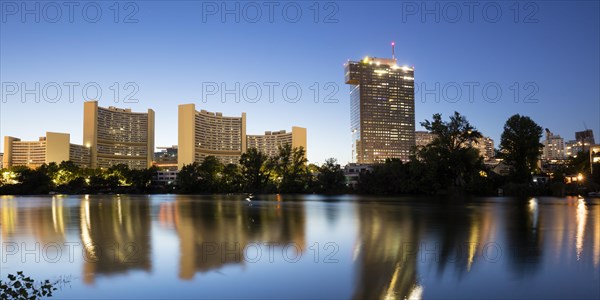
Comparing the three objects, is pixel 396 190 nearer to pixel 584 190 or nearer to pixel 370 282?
pixel 584 190

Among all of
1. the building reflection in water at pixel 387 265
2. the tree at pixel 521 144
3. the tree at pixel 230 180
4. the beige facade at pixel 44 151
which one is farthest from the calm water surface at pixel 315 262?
the beige facade at pixel 44 151

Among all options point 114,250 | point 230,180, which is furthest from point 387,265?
point 230,180

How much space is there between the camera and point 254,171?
93688 mm

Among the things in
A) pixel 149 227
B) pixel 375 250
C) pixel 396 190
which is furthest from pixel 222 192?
pixel 375 250

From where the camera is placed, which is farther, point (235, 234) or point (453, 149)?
point (453, 149)

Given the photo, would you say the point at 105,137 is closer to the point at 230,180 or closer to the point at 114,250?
the point at 230,180

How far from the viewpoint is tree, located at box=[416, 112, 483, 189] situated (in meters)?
60.8

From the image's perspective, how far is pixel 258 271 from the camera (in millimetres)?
8844

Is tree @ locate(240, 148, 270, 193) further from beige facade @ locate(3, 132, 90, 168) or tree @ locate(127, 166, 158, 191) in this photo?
beige facade @ locate(3, 132, 90, 168)

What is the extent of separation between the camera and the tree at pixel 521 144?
6581cm

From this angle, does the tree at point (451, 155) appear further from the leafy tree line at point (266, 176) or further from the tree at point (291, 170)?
the tree at point (291, 170)

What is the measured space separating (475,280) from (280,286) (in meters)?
3.61

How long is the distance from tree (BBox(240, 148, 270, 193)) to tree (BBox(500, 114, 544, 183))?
47315mm

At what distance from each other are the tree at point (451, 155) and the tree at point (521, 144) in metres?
8.01
